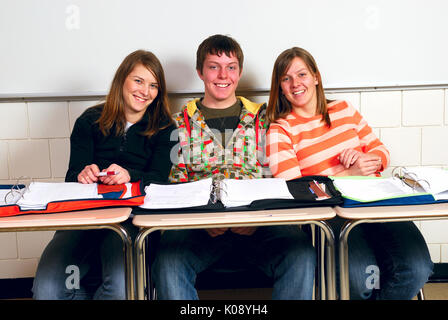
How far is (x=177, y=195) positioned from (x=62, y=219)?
351 millimetres

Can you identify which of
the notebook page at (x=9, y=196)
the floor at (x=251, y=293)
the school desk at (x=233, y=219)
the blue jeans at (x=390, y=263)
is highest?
the notebook page at (x=9, y=196)

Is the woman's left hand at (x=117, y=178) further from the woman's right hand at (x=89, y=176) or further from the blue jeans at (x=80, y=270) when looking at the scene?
the blue jeans at (x=80, y=270)

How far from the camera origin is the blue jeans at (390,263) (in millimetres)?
1423

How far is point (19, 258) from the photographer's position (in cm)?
218

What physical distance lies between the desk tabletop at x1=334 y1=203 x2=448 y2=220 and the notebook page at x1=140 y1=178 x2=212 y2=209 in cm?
42

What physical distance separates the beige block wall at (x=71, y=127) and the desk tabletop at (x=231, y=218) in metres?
0.98

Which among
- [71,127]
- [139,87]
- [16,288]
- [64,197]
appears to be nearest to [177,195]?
[64,197]

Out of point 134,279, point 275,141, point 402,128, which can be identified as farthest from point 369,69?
point 134,279

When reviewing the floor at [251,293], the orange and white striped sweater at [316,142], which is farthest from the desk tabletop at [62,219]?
the floor at [251,293]

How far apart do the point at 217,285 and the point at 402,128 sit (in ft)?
4.10

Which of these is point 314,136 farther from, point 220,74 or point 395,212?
point 395,212

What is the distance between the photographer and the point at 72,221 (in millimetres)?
1151

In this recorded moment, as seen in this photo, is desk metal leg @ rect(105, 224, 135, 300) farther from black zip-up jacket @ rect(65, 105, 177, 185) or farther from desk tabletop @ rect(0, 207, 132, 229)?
black zip-up jacket @ rect(65, 105, 177, 185)

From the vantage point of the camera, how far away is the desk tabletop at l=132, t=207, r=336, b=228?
1.14 metres
